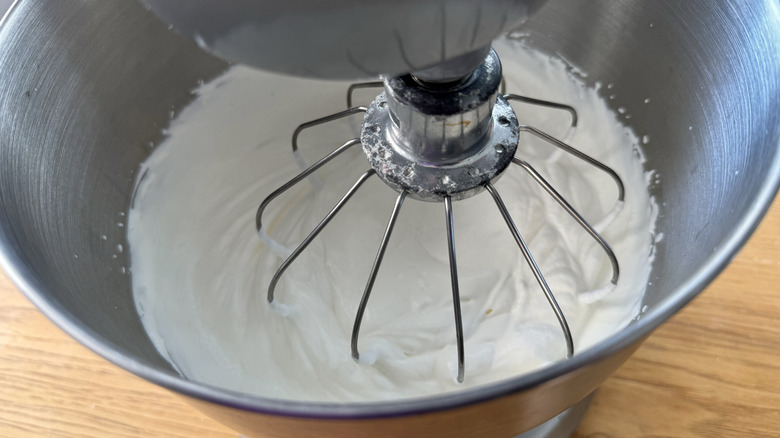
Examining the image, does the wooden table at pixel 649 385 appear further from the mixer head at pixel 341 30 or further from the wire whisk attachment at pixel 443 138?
the mixer head at pixel 341 30

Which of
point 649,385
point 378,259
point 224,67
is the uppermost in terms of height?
point 224,67

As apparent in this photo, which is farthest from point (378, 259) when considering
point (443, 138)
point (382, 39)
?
point (382, 39)

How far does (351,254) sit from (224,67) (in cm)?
24

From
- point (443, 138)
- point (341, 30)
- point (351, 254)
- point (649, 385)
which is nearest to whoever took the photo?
point (341, 30)

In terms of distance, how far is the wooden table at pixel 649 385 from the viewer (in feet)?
1.75

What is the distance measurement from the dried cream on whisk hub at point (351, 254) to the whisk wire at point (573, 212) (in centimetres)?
3

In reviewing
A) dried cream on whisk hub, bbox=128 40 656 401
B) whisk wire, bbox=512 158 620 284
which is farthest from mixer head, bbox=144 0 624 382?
dried cream on whisk hub, bbox=128 40 656 401

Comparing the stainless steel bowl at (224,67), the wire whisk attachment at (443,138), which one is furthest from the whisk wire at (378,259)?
the stainless steel bowl at (224,67)

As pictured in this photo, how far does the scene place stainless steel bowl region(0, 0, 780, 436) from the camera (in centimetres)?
31

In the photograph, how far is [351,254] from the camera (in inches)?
25.8

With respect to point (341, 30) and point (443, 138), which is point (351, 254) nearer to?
point (443, 138)

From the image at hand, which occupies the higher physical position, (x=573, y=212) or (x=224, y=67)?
(x=224, y=67)

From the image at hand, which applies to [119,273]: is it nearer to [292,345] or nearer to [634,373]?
[292,345]

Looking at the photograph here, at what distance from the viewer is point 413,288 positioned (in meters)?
0.63
